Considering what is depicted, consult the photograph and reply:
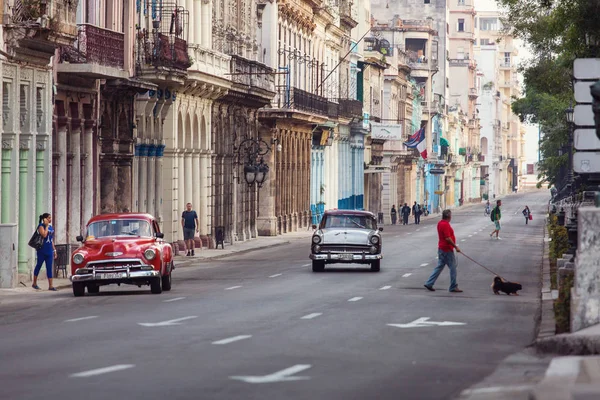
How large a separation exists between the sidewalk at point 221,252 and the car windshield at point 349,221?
6232 millimetres

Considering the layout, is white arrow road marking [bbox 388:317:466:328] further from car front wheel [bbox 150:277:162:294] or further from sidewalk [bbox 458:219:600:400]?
car front wheel [bbox 150:277:162:294]

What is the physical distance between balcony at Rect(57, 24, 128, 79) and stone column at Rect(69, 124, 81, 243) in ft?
5.71

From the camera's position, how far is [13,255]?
107ft

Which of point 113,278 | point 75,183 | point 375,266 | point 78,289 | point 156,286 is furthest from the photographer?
point 75,183

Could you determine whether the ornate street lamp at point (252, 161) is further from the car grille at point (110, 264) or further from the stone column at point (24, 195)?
the car grille at point (110, 264)

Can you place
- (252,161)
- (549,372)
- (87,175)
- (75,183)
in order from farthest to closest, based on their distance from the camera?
1. (252,161)
2. (87,175)
3. (75,183)
4. (549,372)

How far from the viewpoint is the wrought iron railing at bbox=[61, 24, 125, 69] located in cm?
4022

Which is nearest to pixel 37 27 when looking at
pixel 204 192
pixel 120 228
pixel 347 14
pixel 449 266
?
pixel 120 228

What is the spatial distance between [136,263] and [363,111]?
7557cm

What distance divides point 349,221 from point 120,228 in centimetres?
1086

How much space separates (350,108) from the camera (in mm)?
93875

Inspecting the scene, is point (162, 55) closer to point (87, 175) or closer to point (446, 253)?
point (87, 175)

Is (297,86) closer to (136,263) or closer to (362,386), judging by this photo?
(136,263)

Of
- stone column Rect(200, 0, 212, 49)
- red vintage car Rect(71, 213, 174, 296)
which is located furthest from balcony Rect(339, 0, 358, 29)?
red vintage car Rect(71, 213, 174, 296)
